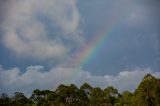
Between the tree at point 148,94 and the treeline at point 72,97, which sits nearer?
the tree at point 148,94

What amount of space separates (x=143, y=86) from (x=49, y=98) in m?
42.8

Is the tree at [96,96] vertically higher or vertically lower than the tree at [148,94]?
higher

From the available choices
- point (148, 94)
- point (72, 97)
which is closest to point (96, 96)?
point (72, 97)

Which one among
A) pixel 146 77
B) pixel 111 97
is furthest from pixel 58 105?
pixel 146 77

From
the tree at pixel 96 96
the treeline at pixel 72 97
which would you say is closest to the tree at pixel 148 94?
the treeline at pixel 72 97

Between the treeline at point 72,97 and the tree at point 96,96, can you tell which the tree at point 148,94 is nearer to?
the treeline at point 72,97

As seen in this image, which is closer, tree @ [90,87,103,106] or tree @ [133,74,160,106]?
tree @ [133,74,160,106]

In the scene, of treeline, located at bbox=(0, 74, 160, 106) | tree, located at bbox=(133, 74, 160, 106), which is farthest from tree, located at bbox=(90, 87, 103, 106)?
tree, located at bbox=(133, 74, 160, 106)

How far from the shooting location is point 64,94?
117 metres

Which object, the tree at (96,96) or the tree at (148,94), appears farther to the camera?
the tree at (96,96)

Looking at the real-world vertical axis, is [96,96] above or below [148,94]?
above

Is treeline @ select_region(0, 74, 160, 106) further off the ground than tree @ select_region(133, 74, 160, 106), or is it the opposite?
treeline @ select_region(0, 74, 160, 106)

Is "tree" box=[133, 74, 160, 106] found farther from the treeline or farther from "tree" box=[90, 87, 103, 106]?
"tree" box=[90, 87, 103, 106]

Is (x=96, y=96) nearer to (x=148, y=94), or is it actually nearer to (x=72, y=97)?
(x=72, y=97)
